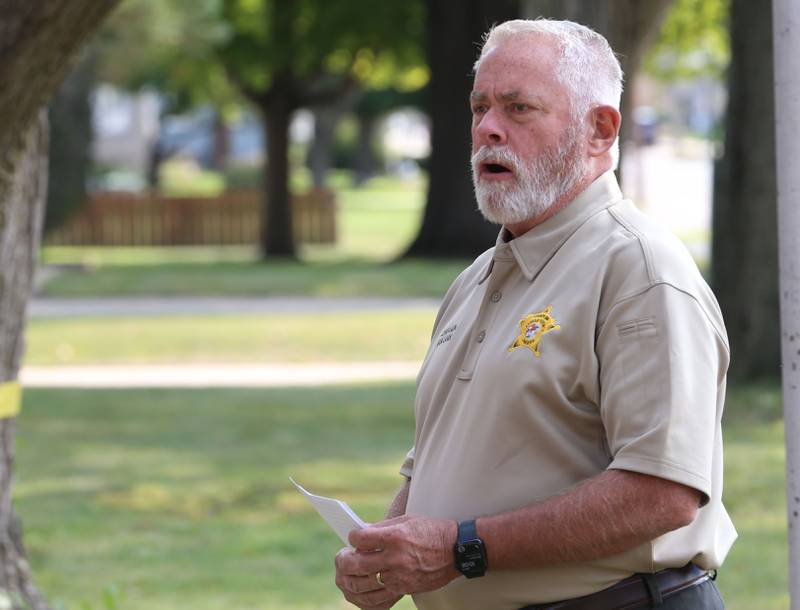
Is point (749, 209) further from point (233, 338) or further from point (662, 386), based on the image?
point (662, 386)

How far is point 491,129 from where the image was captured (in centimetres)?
292

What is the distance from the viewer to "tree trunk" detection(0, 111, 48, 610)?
5570 millimetres

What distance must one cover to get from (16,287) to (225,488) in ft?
13.1

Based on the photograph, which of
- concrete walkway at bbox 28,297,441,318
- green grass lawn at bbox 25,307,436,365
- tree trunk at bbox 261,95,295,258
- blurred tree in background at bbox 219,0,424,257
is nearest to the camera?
green grass lawn at bbox 25,307,436,365

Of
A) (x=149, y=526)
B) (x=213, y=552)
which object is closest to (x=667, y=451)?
(x=213, y=552)

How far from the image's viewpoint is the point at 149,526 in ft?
27.9

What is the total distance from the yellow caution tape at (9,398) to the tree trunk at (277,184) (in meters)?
23.7

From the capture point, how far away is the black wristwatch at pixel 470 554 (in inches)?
109

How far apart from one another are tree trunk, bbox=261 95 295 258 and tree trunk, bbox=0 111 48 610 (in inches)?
930

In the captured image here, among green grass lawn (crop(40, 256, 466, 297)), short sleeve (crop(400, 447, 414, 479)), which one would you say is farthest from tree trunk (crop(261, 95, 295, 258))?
short sleeve (crop(400, 447, 414, 479))

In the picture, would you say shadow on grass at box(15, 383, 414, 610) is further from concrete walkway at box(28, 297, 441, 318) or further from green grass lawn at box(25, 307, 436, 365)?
concrete walkway at box(28, 297, 441, 318)

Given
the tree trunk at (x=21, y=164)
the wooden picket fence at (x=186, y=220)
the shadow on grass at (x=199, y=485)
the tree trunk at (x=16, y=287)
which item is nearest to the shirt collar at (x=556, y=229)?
the tree trunk at (x=21, y=164)

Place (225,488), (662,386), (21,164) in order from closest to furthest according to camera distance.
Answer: (662,386)
(21,164)
(225,488)

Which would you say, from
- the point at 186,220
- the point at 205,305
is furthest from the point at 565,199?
the point at 186,220
